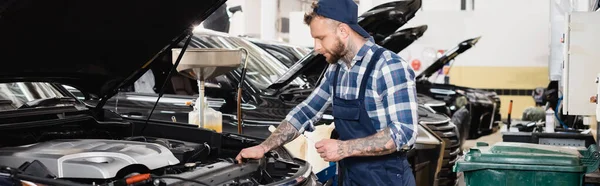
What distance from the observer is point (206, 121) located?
4145 millimetres

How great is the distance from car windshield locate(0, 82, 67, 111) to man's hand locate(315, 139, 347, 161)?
1.25m

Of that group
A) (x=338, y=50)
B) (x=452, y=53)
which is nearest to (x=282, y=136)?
(x=338, y=50)

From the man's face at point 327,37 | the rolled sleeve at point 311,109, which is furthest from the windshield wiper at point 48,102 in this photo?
the man's face at point 327,37

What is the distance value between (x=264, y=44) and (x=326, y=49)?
11.6 feet

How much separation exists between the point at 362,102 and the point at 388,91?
5.3 inches

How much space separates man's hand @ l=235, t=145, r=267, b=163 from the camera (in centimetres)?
295

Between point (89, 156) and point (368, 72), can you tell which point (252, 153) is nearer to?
point (368, 72)

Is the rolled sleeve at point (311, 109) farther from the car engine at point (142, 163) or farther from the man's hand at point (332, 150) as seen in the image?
the man's hand at point (332, 150)

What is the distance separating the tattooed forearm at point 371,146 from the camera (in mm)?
Answer: 2752

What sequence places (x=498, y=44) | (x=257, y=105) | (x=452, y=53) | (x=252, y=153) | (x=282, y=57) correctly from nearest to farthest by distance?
(x=252, y=153) → (x=257, y=105) → (x=282, y=57) → (x=452, y=53) → (x=498, y=44)

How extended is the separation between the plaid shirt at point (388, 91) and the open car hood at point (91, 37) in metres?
0.61

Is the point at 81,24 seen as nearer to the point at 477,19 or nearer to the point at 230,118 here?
the point at 230,118

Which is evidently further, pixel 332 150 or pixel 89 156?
pixel 332 150

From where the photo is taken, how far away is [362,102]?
2885 millimetres
